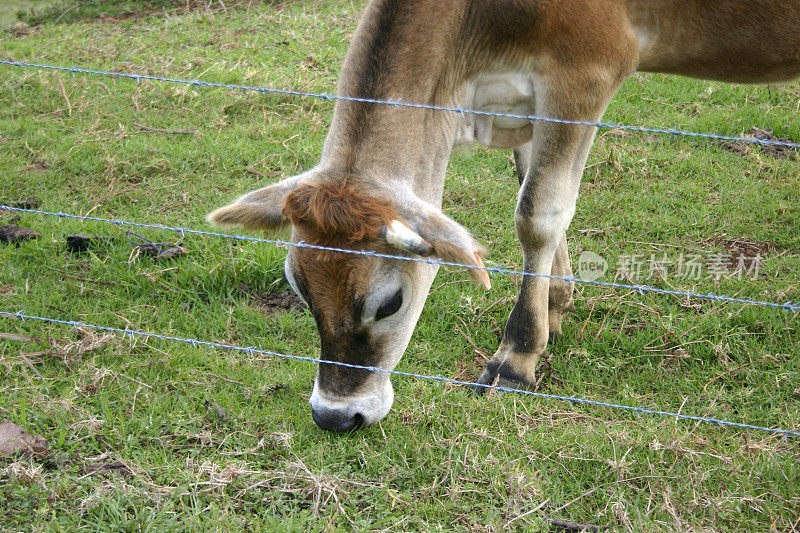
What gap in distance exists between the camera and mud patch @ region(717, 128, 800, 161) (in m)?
5.92

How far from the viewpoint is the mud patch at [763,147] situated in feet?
19.4

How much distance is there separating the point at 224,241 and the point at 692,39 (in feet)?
10.1

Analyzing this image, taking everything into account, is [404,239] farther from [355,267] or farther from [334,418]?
[334,418]

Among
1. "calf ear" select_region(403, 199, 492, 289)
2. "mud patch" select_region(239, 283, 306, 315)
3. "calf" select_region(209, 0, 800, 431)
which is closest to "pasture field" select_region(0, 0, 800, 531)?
"mud patch" select_region(239, 283, 306, 315)

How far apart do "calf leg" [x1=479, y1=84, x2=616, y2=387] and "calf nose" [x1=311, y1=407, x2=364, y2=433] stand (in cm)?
86

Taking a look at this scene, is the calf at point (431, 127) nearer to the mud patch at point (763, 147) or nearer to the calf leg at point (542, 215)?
the calf leg at point (542, 215)

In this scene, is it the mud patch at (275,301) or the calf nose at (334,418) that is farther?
the mud patch at (275,301)

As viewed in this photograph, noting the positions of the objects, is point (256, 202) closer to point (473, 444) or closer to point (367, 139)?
point (367, 139)

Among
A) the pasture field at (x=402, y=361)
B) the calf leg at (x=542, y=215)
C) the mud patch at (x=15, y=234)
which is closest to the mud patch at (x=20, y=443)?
the pasture field at (x=402, y=361)

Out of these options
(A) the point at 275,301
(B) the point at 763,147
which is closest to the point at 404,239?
(A) the point at 275,301

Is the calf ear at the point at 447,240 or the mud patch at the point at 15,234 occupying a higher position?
the calf ear at the point at 447,240

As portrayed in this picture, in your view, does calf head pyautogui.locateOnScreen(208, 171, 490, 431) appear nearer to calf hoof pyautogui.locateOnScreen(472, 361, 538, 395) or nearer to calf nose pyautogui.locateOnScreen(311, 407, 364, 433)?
calf nose pyautogui.locateOnScreen(311, 407, 364, 433)

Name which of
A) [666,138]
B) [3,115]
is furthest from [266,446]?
[3,115]

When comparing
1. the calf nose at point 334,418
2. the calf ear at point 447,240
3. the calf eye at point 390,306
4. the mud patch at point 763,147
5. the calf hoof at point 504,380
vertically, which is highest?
the calf ear at point 447,240
